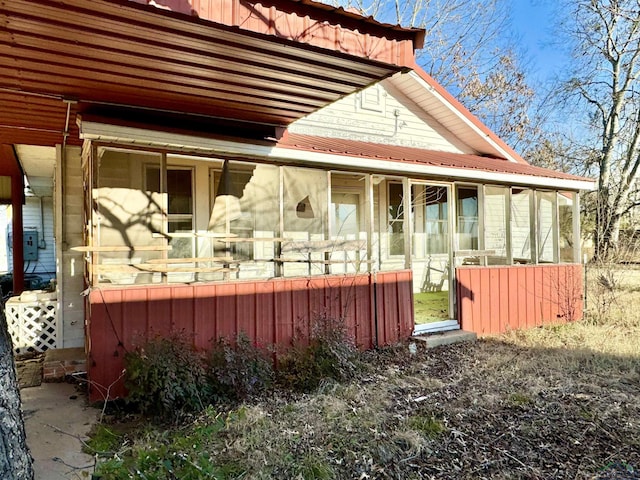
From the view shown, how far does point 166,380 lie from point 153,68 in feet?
9.01

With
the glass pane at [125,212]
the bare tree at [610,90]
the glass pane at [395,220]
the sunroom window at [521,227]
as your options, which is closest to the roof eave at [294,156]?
the glass pane at [125,212]

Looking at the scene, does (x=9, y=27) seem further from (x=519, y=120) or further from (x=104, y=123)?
(x=519, y=120)

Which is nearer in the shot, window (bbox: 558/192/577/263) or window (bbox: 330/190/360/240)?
window (bbox: 330/190/360/240)

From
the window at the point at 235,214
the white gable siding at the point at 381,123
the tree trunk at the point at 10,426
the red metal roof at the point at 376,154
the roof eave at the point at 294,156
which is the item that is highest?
the white gable siding at the point at 381,123

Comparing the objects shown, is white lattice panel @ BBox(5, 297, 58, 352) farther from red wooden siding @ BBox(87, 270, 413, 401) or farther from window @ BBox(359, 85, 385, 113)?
window @ BBox(359, 85, 385, 113)

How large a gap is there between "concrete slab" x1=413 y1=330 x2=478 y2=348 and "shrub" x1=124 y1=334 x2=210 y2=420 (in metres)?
3.55

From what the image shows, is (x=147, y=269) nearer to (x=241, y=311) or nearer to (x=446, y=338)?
(x=241, y=311)

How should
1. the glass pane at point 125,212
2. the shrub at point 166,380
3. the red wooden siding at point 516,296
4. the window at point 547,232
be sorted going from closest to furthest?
the shrub at point 166,380 < the glass pane at point 125,212 < the red wooden siding at point 516,296 < the window at point 547,232

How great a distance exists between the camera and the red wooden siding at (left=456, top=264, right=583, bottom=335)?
729 cm

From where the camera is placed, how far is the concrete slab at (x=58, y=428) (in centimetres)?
308

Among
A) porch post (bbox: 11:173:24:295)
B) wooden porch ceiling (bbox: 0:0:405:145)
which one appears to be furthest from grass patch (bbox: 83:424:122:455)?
porch post (bbox: 11:173:24:295)

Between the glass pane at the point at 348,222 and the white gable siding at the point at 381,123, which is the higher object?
the white gable siding at the point at 381,123

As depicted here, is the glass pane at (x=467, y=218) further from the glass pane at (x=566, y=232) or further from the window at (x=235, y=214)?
the window at (x=235, y=214)

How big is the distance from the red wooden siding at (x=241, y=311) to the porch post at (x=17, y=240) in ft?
17.2
